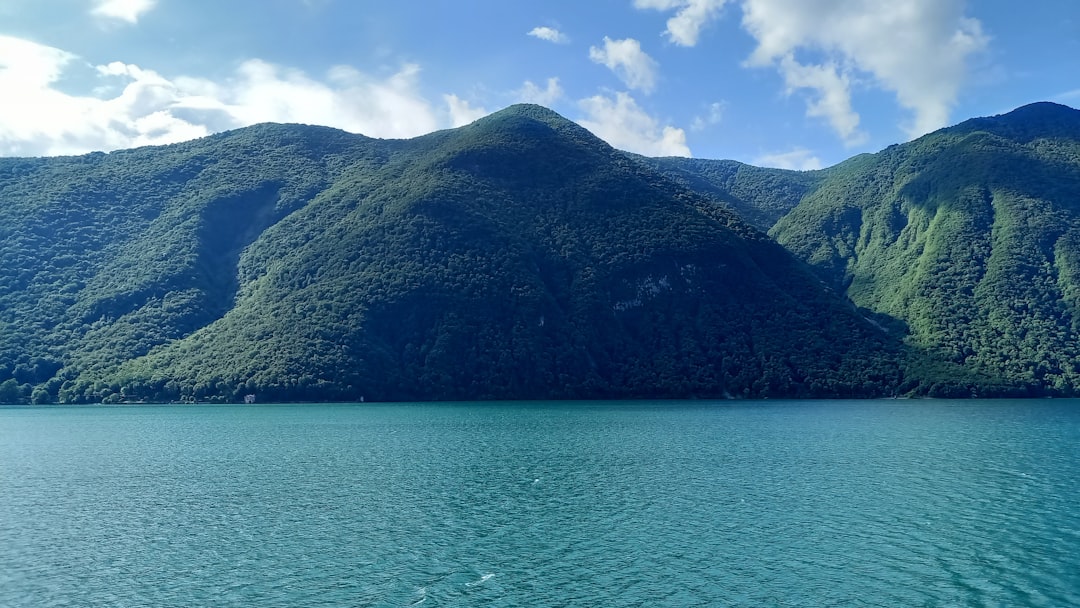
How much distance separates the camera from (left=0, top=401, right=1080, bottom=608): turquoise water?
33.2 metres

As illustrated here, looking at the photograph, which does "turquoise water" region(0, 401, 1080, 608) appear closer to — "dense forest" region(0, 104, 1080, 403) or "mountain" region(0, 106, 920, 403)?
"mountain" region(0, 106, 920, 403)

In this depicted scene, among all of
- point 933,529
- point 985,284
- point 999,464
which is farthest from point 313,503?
point 985,284

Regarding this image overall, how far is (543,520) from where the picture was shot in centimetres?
4547

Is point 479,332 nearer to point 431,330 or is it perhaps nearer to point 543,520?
point 431,330

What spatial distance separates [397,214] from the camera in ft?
649

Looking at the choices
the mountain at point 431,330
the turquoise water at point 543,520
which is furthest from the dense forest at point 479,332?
the turquoise water at point 543,520

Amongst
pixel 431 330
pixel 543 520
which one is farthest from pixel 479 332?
pixel 543 520

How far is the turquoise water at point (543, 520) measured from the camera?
33.2 meters

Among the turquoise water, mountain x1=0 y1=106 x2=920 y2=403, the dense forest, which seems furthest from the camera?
the dense forest

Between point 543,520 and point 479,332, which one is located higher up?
point 479,332

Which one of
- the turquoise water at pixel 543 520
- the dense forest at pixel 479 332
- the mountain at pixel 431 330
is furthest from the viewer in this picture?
the dense forest at pixel 479 332

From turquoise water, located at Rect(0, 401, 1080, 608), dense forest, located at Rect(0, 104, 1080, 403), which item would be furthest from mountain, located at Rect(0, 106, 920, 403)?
turquoise water, located at Rect(0, 401, 1080, 608)

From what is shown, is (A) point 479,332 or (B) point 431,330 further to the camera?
→ (A) point 479,332

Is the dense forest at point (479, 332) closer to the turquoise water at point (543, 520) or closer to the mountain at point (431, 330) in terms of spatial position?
the mountain at point (431, 330)
